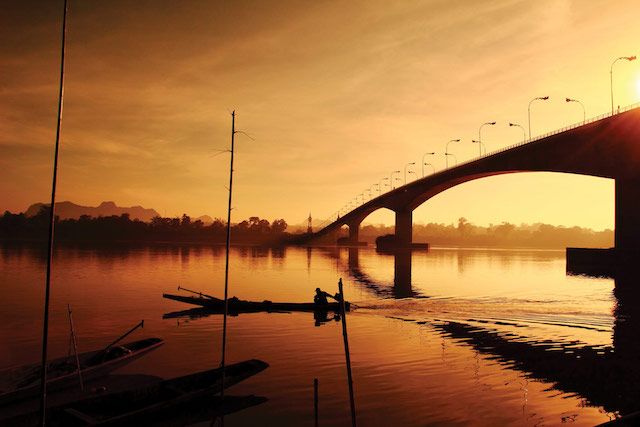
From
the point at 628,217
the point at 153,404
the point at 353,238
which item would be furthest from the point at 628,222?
the point at 353,238

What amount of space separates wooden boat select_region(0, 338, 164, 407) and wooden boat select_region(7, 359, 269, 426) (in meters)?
2.47

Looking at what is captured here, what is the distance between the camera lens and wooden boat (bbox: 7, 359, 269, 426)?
10.7m

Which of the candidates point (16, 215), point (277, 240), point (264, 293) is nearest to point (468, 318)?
point (264, 293)

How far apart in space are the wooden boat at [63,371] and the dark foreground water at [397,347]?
901 mm

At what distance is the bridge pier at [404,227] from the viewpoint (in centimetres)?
11800

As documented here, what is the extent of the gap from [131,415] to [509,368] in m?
12.8

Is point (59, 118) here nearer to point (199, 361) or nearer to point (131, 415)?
point (131, 415)

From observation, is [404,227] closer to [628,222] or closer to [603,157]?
[603,157]

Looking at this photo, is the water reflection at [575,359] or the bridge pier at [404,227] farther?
the bridge pier at [404,227]

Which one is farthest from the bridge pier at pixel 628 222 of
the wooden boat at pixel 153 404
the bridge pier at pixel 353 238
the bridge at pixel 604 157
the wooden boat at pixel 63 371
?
Answer: the bridge pier at pixel 353 238

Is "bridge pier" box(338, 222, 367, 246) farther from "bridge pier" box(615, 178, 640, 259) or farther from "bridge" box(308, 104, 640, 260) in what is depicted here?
"bridge pier" box(615, 178, 640, 259)

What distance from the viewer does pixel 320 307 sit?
2942cm

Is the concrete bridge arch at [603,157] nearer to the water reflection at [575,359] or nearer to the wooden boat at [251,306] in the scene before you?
the water reflection at [575,359]

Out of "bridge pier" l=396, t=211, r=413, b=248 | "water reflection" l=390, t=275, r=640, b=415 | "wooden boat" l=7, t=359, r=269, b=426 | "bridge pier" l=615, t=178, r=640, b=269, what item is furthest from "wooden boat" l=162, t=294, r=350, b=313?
"bridge pier" l=396, t=211, r=413, b=248
